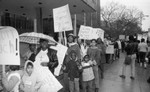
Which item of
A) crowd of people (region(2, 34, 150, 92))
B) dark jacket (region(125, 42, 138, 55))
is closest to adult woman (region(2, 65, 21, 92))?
crowd of people (region(2, 34, 150, 92))

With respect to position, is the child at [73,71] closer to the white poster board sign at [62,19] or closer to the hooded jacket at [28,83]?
the white poster board sign at [62,19]

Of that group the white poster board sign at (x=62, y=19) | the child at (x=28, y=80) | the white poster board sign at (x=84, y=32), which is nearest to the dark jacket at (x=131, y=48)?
the white poster board sign at (x=84, y=32)

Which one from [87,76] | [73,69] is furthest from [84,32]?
[73,69]

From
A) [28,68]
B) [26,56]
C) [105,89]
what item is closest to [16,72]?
[28,68]

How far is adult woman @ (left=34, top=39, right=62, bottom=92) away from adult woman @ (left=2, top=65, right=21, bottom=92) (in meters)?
0.66

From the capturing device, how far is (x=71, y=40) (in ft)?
21.6

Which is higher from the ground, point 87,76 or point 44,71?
point 44,71

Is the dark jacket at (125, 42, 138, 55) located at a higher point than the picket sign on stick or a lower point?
lower

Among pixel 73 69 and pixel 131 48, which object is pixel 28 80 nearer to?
pixel 73 69

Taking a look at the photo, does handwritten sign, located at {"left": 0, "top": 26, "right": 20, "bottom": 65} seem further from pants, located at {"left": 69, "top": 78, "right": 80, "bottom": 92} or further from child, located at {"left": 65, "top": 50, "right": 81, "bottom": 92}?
pants, located at {"left": 69, "top": 78, "right": 80, "bottom": 92}

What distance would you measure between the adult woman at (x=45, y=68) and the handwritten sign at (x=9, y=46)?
2.63ft

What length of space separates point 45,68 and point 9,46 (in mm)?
1083

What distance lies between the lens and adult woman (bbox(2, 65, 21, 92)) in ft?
11.8

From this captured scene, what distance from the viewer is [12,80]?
364 cm
